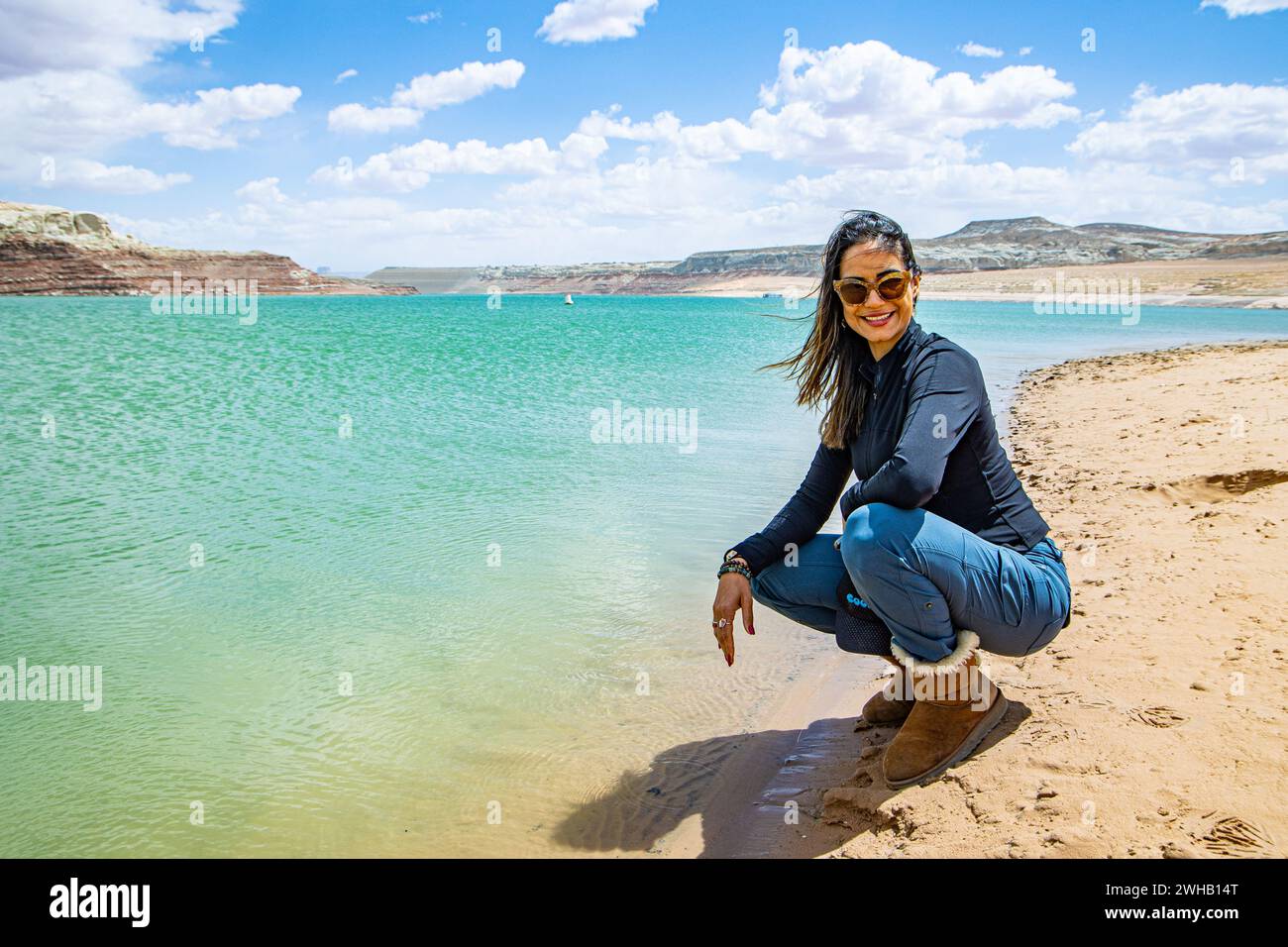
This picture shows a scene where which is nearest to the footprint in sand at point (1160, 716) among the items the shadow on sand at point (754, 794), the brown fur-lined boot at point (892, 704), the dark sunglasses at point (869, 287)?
the shadow on sand at point (754, 794)

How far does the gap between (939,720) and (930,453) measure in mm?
962

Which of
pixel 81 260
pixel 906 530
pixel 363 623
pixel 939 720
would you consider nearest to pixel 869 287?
pixel 906 530

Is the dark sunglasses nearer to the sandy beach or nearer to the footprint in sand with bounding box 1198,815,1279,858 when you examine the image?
the sandy beach

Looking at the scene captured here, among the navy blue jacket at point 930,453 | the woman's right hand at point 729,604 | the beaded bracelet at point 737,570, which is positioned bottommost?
the woman's right hand at point 729,604

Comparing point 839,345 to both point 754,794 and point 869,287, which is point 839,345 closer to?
point 869,287

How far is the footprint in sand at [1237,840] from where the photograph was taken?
1.96 meters

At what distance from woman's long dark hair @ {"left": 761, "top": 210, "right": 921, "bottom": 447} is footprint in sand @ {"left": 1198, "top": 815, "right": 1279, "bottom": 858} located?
1501 millimetres

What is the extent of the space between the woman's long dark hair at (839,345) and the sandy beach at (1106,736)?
4.00 feet

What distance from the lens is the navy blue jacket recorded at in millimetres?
2492

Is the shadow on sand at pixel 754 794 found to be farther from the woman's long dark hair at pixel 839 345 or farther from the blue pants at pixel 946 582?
the woman's long dark hair at pixel 839 345
